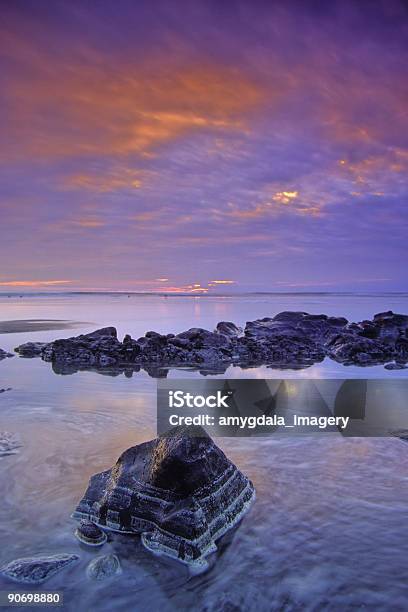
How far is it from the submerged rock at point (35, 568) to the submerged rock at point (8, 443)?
266 cm

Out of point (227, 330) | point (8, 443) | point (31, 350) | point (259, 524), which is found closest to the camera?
point (259, 524)

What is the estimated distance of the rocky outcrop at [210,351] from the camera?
1374 centimetres

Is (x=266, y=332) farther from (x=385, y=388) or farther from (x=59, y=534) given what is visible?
(x=59, y=534)

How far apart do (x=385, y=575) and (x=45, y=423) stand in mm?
5847

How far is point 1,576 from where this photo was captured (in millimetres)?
3602

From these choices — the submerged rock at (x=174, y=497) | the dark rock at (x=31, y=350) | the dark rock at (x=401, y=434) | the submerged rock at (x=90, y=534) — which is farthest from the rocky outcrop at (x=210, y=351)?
the submerged rock at (x=90, y=534)

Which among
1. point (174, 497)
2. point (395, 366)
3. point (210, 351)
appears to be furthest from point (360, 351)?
point (174, 497)

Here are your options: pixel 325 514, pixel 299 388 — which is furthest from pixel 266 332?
pixel 325 514

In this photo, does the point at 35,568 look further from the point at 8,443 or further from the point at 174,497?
the point at 8,443

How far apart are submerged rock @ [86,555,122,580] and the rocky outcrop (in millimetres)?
8448

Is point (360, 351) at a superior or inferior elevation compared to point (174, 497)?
superior

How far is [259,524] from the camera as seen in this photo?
4402 millimetres

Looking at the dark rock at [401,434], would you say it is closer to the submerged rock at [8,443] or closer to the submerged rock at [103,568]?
the submerged rock at [103,568]

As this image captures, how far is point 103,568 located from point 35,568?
58cm
